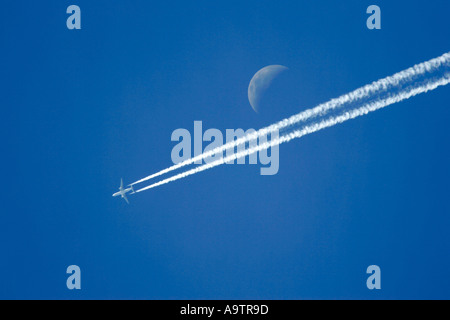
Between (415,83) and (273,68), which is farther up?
(273,68)

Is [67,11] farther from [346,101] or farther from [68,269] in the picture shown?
[346,101]

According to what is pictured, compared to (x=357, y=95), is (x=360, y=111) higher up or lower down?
lower down

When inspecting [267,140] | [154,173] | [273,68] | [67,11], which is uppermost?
[67,11]

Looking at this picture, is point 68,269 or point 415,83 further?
point 68,269
